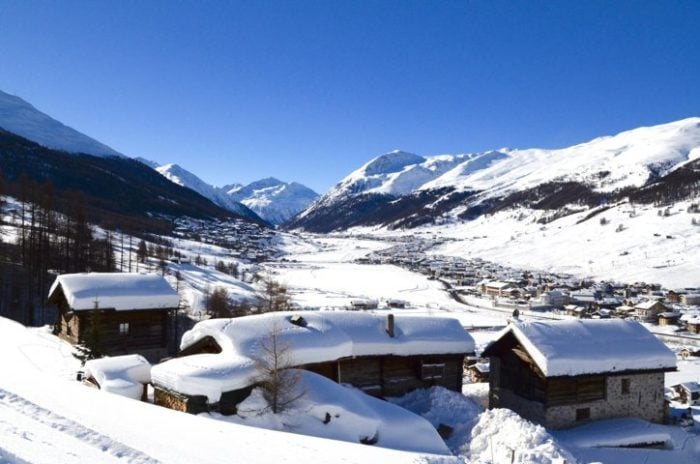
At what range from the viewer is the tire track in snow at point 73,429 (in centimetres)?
1102

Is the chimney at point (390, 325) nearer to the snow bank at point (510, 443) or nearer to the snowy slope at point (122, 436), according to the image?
the snow bank at point (510, 443)

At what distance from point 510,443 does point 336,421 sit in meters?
5.80

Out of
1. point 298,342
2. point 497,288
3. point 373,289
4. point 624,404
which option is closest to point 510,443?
point 298,342

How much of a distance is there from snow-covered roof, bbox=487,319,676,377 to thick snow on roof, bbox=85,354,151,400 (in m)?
16.2

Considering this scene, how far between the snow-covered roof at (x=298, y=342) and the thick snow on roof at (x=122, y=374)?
1059mm

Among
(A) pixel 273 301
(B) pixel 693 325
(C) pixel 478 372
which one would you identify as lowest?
(B) pixel 693 325

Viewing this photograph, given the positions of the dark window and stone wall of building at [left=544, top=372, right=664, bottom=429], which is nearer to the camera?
the dark window

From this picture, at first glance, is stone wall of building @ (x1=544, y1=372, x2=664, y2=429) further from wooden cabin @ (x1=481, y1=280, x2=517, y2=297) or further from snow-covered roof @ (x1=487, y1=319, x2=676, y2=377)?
wooden cabin @ (x1=481, y1=280, x2=517, y2=297)

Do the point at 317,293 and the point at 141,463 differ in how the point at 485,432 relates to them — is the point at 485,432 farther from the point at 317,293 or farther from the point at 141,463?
the point at 317,293

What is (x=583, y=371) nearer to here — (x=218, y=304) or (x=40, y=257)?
(x=40, y=257)

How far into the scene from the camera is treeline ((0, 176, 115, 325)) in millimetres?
39438

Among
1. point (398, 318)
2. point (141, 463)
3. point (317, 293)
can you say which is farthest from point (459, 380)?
point (317, 293)

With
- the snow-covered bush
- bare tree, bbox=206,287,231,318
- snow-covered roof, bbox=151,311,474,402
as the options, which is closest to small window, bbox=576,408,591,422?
the snow-covered bush

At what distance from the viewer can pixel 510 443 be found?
706 inches
